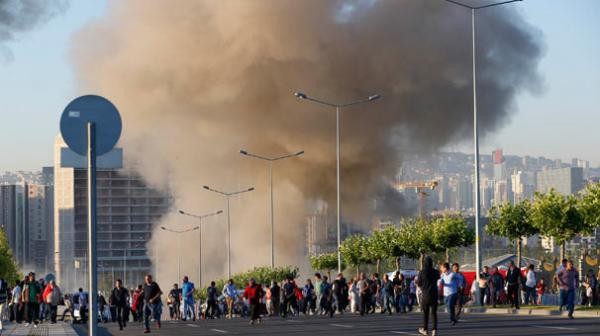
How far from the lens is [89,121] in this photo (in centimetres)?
1119

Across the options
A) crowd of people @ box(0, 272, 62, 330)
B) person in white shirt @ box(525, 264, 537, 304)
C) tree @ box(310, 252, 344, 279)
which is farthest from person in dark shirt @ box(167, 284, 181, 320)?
tree @ box(310, 252, 344, 279)

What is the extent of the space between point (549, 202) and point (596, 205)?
239cm

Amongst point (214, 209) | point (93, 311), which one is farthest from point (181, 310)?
point (214, 209)

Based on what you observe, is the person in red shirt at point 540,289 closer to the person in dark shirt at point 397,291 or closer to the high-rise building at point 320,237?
the person in dark shirt at point 397,291

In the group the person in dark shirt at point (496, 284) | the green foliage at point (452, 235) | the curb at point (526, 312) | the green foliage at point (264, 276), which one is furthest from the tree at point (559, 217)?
the green foliage at point (264, 276)

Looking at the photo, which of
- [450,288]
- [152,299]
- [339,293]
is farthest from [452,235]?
[450,288]

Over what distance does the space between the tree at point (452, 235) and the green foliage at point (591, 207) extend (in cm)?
1374

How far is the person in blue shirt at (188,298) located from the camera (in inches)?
1521

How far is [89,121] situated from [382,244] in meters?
54.6

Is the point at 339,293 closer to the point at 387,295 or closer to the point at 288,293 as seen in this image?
the point at 288,293

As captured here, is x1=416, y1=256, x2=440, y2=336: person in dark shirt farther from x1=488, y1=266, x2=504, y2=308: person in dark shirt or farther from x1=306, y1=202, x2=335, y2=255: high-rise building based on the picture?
x1=306, y1=202, x2=335, y2=255: high-rise building

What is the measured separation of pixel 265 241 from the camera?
104 m

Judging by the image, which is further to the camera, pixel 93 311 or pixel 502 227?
pixel 502 227

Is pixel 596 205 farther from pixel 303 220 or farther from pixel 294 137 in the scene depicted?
pixel 303 220
